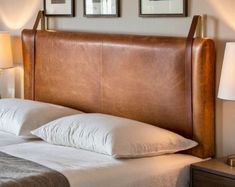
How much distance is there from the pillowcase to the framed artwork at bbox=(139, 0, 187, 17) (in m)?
0.65

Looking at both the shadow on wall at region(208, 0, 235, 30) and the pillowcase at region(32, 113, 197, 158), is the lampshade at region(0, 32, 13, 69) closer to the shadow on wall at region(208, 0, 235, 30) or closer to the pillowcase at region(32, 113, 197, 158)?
the pillowcase at region(32, 113, 197, 158)

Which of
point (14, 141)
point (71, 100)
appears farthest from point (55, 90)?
point (14, 141)

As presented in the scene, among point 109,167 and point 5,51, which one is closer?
point 109,167

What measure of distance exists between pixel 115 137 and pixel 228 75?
0.64m

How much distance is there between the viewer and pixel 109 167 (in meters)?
2.59

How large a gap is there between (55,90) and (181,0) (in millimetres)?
1183

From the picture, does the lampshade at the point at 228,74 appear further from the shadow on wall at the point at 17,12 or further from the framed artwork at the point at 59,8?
the shadow on wall at the point at 17,12

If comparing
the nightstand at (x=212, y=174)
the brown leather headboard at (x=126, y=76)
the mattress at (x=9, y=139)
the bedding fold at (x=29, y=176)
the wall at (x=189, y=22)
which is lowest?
the nightstand at (x=212, y=174)

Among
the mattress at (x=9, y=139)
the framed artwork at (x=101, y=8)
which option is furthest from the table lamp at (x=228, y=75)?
the mattress at (x=9, y=139)

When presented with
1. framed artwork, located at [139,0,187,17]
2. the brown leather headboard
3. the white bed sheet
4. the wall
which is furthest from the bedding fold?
framed artwork, located at [139,0,187,17]

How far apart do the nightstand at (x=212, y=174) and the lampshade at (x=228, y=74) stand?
346 millimetres

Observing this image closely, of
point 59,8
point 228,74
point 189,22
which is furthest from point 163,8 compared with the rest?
point 59,8

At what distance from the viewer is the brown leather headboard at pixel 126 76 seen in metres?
2.86

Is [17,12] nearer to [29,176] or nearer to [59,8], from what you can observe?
[59,8]
